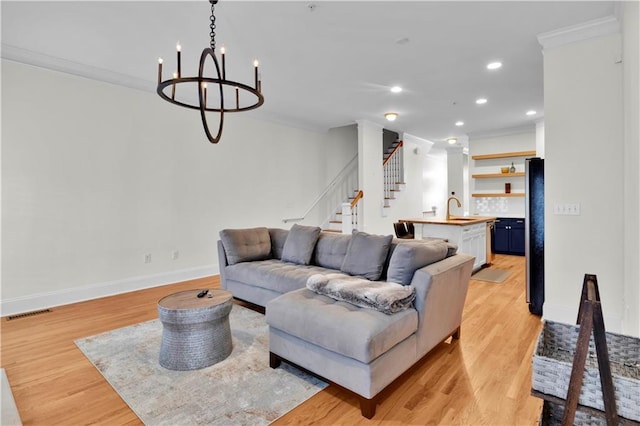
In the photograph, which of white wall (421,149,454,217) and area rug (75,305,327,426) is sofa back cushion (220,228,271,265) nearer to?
area rug (75,305,327,426)

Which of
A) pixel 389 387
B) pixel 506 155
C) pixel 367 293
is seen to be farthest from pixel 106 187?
pixel 506 155

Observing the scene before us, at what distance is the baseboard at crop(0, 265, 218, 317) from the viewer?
360 cm

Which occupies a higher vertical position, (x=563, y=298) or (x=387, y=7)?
(x=387, y=7)

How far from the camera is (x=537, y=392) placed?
1113mm

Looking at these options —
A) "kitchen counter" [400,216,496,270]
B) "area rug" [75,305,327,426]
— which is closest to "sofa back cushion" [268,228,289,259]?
"area rug" [75,305,327,426]

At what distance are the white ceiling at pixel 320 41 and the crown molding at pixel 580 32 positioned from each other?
0.08 metres

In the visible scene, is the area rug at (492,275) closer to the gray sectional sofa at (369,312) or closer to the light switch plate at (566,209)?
the light switch plate at (566,209)

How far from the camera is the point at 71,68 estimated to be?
12.6 ft

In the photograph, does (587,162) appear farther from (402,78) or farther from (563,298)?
(402,78)

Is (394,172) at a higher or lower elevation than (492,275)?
higher

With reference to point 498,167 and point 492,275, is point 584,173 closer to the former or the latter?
point 492,275

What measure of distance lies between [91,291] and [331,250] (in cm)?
309

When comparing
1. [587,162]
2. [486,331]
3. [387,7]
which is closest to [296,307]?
[486,331]

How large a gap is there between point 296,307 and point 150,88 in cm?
401
